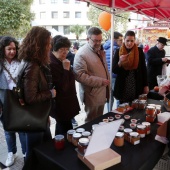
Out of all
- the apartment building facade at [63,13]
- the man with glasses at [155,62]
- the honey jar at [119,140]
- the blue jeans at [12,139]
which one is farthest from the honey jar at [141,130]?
the apartment building facade at [63,13]

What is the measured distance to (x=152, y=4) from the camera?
12.0 feet

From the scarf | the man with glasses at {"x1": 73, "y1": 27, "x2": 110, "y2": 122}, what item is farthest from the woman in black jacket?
the man with glasses at {"x1": 73, "y1": 27, "x2": 110, "y2": 122}

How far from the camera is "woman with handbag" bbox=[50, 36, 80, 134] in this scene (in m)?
1.62

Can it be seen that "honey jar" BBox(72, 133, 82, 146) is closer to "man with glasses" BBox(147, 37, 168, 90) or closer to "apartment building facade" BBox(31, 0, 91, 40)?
"man with glasses" BBox(147, 37, 168, 90)

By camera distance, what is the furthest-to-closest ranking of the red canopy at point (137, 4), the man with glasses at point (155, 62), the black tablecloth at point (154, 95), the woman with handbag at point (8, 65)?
the man with glasses at point (155, 62), the red canopy at point (137, 4), the black tablecloth at point (154, 95), the woman with handbag at point (8, 65)

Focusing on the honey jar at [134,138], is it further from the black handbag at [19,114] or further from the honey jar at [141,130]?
the black handbag at [19,114]

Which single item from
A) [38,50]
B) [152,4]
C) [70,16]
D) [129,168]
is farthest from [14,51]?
[70,16]

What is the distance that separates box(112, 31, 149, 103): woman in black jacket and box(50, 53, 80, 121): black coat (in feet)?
2.36

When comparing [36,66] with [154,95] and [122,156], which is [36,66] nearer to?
[122,156]

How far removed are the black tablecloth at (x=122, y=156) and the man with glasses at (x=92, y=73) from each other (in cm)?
78

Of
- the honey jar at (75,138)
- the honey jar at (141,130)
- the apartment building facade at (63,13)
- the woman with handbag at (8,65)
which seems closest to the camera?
the honey jar at (75,138)

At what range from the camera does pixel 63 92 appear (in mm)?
1684

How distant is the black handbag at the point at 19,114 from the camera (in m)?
1.30

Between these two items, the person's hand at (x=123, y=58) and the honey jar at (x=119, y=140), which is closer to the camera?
the honey jar at (x=119, y=140)
